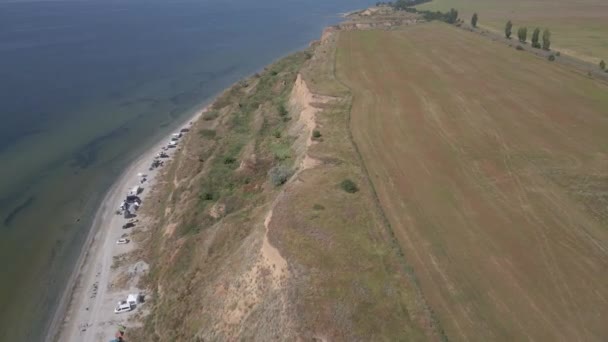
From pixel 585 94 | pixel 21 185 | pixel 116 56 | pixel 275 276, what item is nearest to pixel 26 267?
pixel 21 185

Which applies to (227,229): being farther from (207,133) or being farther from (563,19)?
(563,19)

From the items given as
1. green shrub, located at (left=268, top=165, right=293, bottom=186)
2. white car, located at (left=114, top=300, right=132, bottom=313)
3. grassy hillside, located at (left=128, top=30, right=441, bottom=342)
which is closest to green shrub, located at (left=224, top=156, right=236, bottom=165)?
grassy hillside, located at (left=128, top=30, right=441, bottom=342)

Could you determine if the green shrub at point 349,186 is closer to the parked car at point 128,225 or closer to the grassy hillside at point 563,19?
the parked car at point 128,225

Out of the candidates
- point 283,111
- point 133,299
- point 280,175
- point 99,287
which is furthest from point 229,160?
point 133,299

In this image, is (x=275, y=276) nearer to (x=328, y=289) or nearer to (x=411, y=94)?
(x=328, y=289)

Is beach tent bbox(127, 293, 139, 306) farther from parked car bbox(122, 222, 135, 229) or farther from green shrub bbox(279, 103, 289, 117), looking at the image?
green shrub bbox(279, 103, 289, 117)
